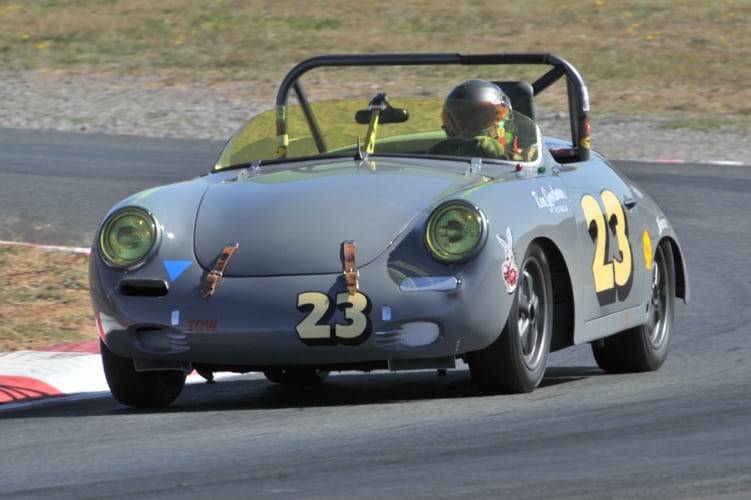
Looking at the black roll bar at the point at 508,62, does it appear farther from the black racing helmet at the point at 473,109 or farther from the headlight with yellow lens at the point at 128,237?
the headlight with yellow lens at the point at 128,237

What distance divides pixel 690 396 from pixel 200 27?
24391mm

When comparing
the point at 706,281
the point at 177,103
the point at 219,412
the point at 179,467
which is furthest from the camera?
the point at 177,103

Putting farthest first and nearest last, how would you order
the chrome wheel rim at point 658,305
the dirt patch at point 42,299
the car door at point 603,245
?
the dirt patch at point 42,299, the chrome wheel rim at point 658,305, the car door at point 603,245

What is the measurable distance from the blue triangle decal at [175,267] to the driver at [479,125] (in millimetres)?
1500

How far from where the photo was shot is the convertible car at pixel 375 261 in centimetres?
610

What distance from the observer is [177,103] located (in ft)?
72.5

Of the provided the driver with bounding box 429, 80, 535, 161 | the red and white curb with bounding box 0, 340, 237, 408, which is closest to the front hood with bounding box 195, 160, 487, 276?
the driver with bounding box 429, 80, 535, 161

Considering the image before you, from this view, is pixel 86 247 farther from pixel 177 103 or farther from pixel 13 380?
pixel 177 103

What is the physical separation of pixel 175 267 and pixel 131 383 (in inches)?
23.0

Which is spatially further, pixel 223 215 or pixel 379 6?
pixel 379 6

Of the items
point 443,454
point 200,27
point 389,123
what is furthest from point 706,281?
point 200,27

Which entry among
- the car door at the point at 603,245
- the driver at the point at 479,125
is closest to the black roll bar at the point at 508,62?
the car door at the point at 603,245

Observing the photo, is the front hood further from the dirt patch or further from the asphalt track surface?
the dirt patch

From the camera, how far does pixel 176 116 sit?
21.0m
